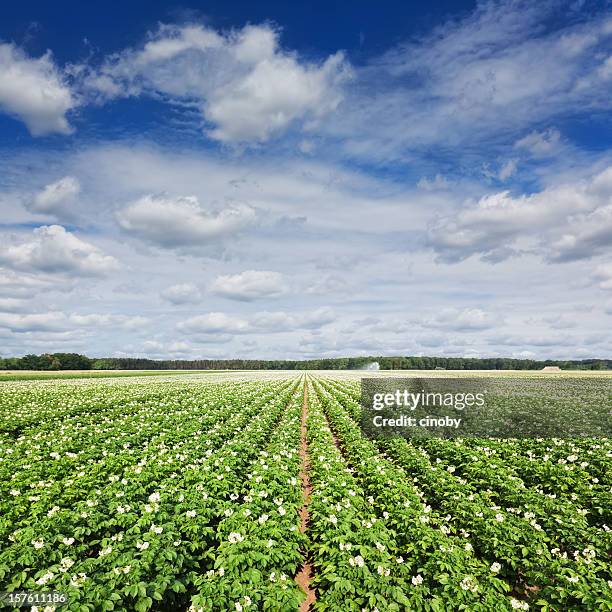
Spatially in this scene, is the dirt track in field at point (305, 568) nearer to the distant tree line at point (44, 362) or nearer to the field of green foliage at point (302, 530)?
the field of green foliage at point (302, 530)

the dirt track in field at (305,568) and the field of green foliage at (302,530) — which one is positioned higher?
the field of green foliage at (302,530)

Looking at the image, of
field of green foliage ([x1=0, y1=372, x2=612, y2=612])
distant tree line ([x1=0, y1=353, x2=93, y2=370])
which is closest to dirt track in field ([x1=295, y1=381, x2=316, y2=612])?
field of green foliage ([x1=0, y1=372, x2=612, y2=612])

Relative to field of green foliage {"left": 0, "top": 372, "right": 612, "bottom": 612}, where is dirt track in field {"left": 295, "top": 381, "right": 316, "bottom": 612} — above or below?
below

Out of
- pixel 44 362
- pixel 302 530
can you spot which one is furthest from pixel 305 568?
pixel 44 362

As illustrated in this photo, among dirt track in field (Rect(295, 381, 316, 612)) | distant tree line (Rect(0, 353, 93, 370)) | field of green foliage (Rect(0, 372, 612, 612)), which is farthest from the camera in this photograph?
distant tree line (Rect(0, 353, 93, 370))

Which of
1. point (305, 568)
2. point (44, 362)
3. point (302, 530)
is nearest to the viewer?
point (305, 568)

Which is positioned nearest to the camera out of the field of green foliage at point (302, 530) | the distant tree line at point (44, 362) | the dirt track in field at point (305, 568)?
the field of green foliage at point (302, 530)

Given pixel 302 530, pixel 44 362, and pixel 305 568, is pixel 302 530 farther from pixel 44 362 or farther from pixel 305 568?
pixel 44 362

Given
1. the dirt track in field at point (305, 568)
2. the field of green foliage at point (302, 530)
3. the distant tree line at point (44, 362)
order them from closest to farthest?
the field of green foliage at point (302, 530) → the dirt track in field at point (305, 568) → the distant tree line at point (44, 362)

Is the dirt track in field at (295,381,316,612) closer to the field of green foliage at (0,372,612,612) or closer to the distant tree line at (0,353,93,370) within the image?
the field of green foliage at (0,372,612,612)

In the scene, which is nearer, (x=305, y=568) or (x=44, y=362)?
(x=305, y=568)

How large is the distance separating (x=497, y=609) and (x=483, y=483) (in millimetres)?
6857

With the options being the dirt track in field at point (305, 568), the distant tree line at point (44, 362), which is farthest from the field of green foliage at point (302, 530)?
the distant tree line at point (44, 362)

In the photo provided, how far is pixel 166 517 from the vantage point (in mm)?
7602
